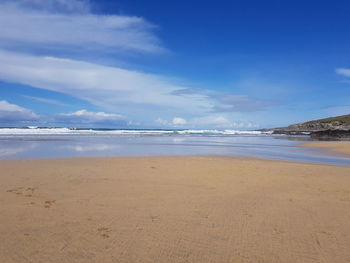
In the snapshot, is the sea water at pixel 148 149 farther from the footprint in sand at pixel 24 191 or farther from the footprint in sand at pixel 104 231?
the footprint in sand at pixel 104 231

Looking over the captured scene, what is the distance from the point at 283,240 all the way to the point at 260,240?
392mm

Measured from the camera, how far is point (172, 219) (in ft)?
17.6

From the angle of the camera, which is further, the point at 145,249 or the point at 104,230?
the point at 104,230

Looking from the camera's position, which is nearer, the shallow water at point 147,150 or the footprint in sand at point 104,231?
the footprint in sand at point 104,231

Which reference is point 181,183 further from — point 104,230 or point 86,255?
point 86,255

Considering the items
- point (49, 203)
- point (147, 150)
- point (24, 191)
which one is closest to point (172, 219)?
point (49, 203)

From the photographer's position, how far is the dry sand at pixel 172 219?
405cm

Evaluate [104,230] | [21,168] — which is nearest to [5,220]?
[104,230]

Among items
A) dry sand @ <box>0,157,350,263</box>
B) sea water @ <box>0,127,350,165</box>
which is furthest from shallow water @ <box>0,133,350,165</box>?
dry sand @ <box>0,157,350,263</box>

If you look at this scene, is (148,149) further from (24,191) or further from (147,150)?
(24,191)

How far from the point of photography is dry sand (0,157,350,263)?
159 inches

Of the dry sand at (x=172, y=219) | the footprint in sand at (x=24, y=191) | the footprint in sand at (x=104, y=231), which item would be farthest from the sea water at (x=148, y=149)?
the footprint in sand at (x=104, y=231)

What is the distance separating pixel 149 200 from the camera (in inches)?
261

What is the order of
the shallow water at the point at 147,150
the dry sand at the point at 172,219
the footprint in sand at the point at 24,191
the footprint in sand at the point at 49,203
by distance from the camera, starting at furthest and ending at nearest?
the shallow water at the point at 147,150 → the footprint in sand at the point at 24,191 → the footprint in sand at the point at 49,203 → the dry sand at the point at 172,219
